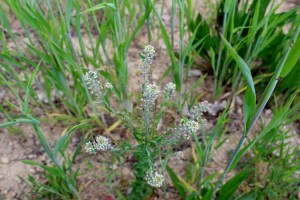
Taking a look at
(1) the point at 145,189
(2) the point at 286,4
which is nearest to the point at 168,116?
(1) the point at 145,189

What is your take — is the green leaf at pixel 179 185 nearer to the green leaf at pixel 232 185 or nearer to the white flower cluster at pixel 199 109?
the green leaf at pixel 232 185

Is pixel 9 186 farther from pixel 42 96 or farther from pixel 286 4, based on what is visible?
pixel 286 4

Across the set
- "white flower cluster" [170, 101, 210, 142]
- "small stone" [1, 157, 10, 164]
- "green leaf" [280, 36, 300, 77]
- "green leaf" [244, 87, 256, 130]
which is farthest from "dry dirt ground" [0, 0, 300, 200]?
"green leaf" [280, 36, 300, 77]

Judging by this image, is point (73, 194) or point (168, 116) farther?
point (168, 116)

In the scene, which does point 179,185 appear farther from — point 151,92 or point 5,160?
point 5,160

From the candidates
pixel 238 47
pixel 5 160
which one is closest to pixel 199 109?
pixel 238 47

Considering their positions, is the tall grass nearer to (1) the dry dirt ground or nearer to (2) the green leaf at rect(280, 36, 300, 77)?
(1) the dry dirt ground

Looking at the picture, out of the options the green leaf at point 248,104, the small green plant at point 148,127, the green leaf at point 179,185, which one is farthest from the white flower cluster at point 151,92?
the green leaf at point 179,185

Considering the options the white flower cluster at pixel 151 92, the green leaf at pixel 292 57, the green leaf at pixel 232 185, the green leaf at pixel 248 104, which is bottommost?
the green leaf at pixel 232 185
